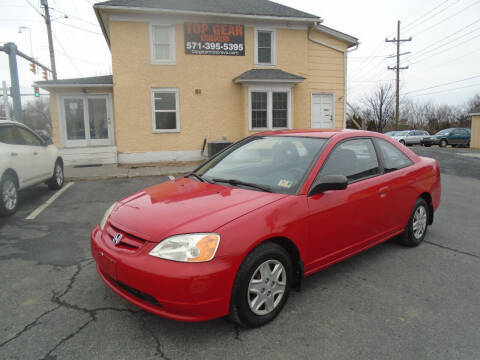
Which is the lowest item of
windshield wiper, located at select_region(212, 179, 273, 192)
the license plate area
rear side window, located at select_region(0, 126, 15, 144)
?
the license plate area

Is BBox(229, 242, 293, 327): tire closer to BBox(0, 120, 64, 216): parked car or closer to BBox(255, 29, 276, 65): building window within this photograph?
BBox(0, 120, 64, 216): parked car

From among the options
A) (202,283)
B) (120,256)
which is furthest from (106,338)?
(202,283)

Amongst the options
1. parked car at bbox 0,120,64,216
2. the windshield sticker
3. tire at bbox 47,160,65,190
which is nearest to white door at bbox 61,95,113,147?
tire at bbox 47,160,65,190

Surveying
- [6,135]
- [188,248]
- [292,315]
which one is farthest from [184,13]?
[292,315]

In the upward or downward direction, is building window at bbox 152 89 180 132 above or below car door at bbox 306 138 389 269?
above

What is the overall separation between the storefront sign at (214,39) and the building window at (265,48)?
765 millimetres

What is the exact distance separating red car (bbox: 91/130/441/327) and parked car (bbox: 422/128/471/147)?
94.1 ft

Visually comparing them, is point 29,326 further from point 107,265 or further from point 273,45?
point 273,45

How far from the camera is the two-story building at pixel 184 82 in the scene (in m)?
13.3

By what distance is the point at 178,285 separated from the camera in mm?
2389

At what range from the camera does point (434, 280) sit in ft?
11.9

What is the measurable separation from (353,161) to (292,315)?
1.76m

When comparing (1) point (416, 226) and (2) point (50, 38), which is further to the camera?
(2) point (50, 38)

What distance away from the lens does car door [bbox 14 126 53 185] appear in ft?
22.8
